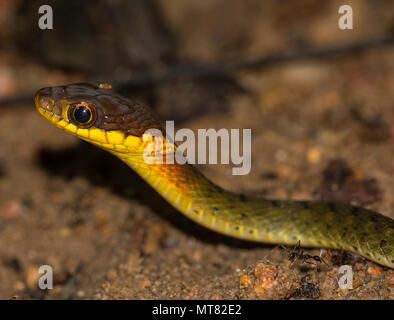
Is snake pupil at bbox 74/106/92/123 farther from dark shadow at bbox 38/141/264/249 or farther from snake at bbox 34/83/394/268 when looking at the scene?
dark shadow at bbox 38/141/264/249

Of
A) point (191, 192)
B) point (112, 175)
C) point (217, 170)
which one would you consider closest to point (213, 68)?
point (217, 170)

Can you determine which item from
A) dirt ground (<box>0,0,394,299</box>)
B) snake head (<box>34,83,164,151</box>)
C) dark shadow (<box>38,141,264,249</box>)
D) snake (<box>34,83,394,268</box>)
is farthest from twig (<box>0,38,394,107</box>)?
snake head (<box>34,83,164,151</box>)

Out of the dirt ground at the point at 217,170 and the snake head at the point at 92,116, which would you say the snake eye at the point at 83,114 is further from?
the dirt ground at the point at 217,170

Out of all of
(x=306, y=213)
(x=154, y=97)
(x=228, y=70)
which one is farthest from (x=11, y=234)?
(x=228, y=70)

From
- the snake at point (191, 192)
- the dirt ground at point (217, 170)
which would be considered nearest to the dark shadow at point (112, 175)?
the dirt ground at point (217, 170)
